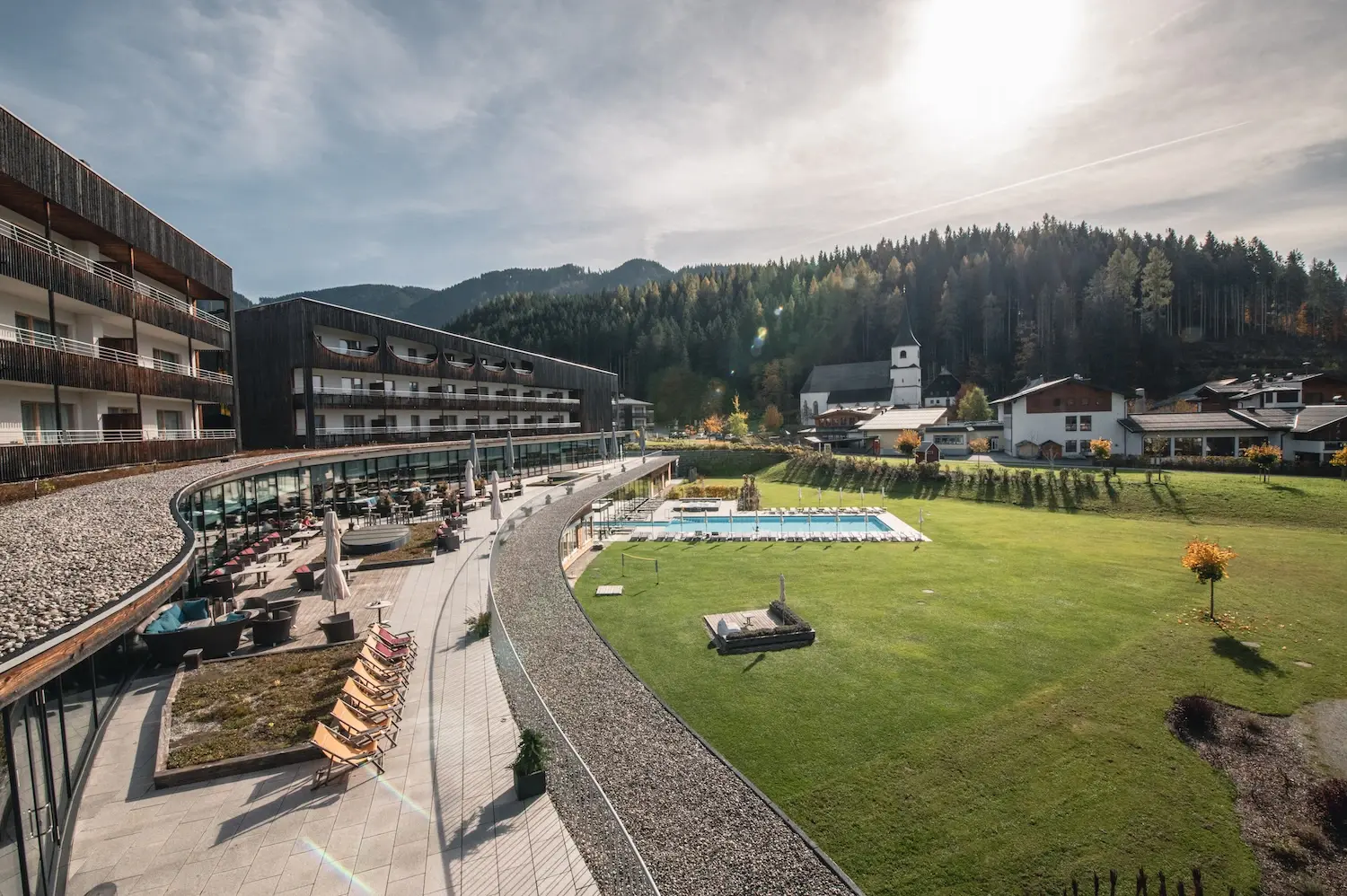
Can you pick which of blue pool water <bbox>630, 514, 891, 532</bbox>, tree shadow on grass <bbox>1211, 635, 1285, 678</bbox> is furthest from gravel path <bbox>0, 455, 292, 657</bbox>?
blue pool water <bbox>630, 514, 891, 532</bbox>

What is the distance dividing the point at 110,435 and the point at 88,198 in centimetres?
700

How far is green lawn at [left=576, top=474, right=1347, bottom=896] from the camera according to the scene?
8625 millimetres

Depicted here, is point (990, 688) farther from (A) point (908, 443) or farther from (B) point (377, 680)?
(A) point (908, 443)

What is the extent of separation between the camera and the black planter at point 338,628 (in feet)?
41.3

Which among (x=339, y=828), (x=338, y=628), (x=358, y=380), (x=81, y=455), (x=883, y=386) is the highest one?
(x=883, y=386)

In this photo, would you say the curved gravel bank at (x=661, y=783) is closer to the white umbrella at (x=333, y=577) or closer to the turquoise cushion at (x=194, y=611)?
the white umbrella at (x=333, y=577)

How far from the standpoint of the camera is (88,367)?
51.5 feet

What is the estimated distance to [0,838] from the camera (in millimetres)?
5121

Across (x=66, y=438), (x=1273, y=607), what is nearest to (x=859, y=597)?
(x=1273, y=607)

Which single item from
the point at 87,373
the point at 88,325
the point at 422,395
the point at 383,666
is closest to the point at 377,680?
the point at 383,666

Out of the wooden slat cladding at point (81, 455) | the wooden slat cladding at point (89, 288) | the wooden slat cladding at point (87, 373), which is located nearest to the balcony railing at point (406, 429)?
the wooden slat cladding at point (89, 288)

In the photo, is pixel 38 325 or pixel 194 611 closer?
pixel 194 611

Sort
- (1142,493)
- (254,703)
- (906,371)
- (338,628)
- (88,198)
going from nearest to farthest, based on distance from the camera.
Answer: (254,703)
(338,628)
(88,198)
(1142,493)
(906,371)

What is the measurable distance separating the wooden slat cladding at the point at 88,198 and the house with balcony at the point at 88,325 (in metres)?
0.04
